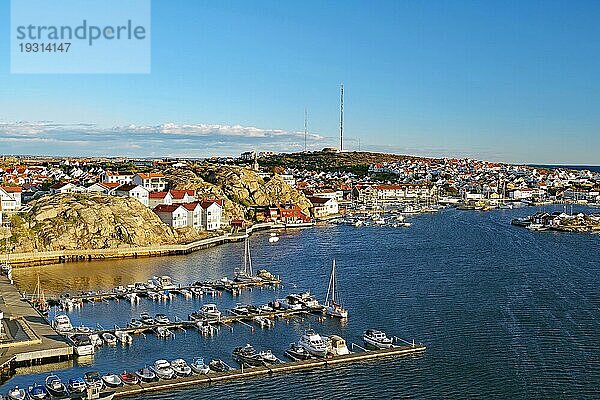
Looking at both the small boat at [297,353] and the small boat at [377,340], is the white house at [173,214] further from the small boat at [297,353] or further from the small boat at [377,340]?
the small boat at [297,353]

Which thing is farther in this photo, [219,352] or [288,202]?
[288,202]

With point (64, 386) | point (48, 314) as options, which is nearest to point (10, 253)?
point (48, 314)

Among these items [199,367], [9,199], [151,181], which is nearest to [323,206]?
[151,181]

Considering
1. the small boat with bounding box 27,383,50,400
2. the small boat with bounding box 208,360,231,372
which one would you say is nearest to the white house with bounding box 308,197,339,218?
the small boat with bounding box 208,360,231,372

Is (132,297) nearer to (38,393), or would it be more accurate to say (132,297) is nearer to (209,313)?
(209,313)

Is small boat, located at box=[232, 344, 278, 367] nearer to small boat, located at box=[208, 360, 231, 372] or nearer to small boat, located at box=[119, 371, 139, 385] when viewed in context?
small boat, located at box=[208, 360, 231, 372]

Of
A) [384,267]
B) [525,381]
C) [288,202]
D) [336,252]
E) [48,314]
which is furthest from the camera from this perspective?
[288,202]

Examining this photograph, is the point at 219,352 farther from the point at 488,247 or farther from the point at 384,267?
the point at 488,247
